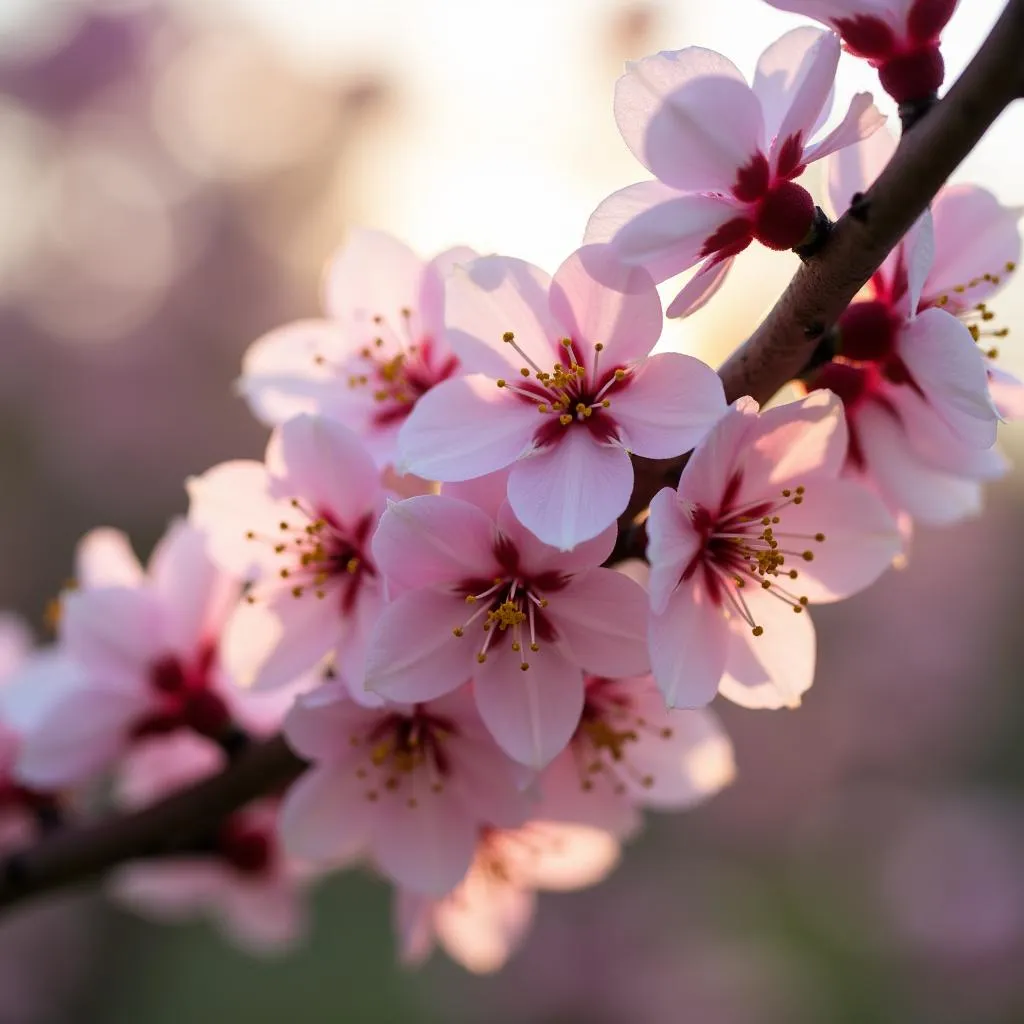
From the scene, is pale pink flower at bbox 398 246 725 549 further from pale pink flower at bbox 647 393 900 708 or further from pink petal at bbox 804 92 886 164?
pink petal at bbox 804 92 886 164

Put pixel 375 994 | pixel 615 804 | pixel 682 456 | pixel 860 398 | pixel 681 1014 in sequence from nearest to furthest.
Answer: pixel 682 456 → pixel 860 398 → pixel 615 804 → pixel 681 1014 → pixel 375 994

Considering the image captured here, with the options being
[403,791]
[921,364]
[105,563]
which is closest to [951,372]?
A: [921,364]

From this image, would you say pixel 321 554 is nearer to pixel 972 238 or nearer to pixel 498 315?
pixel 498 315

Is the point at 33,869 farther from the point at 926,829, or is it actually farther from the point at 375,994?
the point at 375,994

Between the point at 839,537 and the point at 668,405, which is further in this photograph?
the point at 839,537

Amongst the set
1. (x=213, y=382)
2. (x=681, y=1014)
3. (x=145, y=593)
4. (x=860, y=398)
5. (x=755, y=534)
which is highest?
(x=860, y=398)

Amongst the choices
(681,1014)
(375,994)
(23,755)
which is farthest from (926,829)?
(23,755)
